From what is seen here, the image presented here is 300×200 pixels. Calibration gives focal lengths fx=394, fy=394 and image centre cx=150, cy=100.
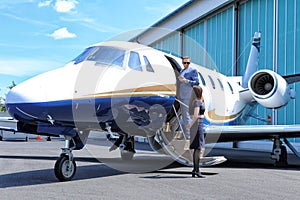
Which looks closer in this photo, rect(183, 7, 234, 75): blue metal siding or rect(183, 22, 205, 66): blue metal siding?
rect(183, 7, 234, 75): blue metal siding

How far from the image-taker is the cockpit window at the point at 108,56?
7426 millimetres

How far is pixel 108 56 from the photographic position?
7.53 meters

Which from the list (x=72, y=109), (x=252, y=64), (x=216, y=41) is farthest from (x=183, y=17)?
(x=72, y=109)

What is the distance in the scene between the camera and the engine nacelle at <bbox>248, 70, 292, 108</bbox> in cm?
1205

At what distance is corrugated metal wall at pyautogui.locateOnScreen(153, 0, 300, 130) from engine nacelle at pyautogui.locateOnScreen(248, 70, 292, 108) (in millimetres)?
7541

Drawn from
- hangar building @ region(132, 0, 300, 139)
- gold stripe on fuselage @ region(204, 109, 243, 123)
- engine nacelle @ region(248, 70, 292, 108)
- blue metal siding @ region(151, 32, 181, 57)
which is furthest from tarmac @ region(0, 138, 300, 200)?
blue metal siding @ region(151, 32, 181, 57)

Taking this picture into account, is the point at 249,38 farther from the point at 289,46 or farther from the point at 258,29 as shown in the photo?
the point at 289,46

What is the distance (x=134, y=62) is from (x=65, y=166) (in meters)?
2.41

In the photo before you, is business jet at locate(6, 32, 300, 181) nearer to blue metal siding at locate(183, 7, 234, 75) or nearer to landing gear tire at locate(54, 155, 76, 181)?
landing gear tire at locate(54, 155, 76, 181)

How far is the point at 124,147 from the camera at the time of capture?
479 inches

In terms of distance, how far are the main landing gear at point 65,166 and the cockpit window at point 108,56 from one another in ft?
5.21

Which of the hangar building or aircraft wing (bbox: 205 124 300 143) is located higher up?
the hangar building

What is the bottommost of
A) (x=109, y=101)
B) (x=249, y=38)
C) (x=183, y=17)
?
(x=109, y=101)

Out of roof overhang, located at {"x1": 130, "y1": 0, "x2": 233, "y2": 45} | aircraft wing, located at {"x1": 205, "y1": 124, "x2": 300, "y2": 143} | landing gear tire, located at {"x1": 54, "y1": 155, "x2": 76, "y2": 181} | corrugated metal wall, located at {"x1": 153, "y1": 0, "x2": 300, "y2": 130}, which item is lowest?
landing gear tire, located at {"x1": 54, "y1": 155, "x2": 76, "y2": 181}
